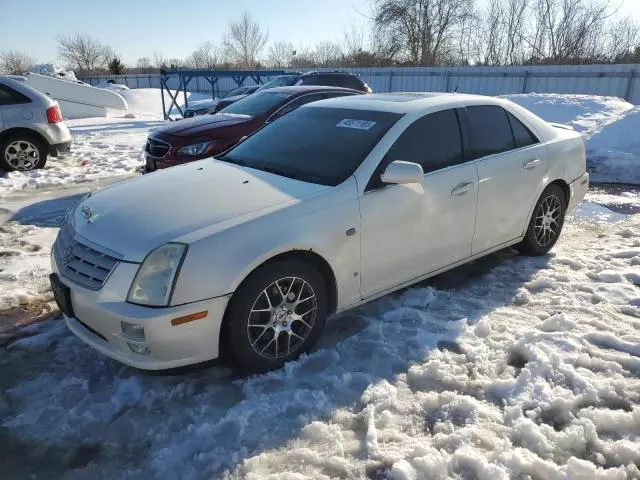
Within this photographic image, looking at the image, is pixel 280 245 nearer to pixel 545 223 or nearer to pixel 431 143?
pixel 431 143

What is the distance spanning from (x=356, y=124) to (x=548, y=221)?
2297 mm

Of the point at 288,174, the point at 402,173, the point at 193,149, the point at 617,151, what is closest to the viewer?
the point at 402,173

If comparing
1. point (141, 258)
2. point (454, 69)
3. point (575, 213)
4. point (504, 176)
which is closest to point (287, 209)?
point (141, 258)

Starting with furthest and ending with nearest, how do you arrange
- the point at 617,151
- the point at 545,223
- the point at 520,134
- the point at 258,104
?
the point at 617,151, the point at 258,104, the point at 545,223, the point at 520,134

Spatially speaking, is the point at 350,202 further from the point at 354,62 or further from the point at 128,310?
the point at 354,62

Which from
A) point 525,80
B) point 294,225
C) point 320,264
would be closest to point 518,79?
point 525,80

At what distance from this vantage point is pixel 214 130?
23.0 ft

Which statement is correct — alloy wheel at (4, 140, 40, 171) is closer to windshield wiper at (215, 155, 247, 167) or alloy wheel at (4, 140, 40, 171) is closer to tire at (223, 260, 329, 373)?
windshield wiper at (215, 155, 247, 167)

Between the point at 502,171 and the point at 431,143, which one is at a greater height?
the point at 431,143

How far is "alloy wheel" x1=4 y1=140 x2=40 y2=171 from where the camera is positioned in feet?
27.7

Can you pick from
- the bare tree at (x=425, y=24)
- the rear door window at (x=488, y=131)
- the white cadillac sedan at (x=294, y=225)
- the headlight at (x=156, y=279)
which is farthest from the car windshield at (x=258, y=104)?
the bare tree at (x=425, y=24)

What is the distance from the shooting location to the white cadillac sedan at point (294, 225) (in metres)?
2.72

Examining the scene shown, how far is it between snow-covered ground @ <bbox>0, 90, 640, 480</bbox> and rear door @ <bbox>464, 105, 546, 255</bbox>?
48cm

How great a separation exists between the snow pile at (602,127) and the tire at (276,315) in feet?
23.2
